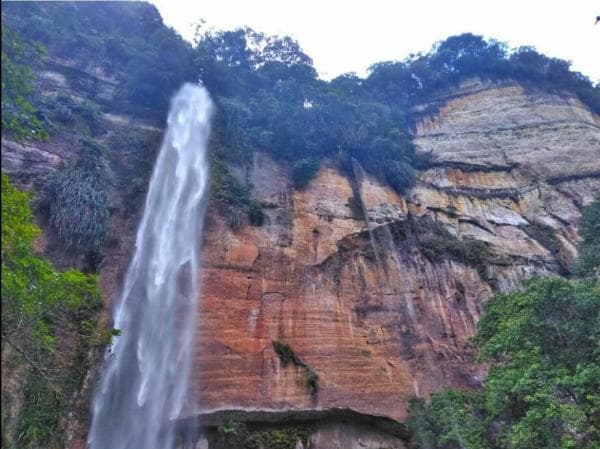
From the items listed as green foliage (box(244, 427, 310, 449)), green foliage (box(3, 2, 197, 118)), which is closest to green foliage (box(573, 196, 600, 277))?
green foliage (box(244, 427, 310, 449))

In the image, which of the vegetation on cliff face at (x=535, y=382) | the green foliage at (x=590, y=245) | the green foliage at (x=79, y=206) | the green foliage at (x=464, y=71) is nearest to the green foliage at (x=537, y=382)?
the vegetation on cliff face at (x=535, y=382)

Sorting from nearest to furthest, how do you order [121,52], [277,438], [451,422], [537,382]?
[537,382]
[451,422]
[277,438]
[121,52]

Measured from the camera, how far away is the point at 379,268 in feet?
58.3

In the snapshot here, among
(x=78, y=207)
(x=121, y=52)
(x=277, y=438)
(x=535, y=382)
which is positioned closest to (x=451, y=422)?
(x=535, y=382)

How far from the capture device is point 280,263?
16.7m

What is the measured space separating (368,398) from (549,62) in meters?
25.9

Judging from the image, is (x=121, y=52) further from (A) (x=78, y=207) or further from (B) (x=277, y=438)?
(B) (x=277, y=438)

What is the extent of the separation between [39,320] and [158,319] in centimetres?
564

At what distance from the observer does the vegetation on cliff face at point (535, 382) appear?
909cm

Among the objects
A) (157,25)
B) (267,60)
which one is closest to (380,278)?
(267,60)

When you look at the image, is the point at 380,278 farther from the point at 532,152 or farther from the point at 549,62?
the point at 549,62

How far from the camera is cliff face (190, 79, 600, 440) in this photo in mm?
14156

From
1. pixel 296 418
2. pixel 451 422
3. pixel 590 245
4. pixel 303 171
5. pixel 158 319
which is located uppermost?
pixel 303 171

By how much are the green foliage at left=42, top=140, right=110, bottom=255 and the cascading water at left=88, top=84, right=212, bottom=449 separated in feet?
4.75
